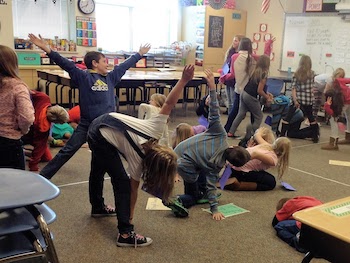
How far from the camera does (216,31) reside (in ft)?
30.1

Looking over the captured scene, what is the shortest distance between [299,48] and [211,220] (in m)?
6.53

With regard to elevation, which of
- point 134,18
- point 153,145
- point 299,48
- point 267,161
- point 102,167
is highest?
point 134,18

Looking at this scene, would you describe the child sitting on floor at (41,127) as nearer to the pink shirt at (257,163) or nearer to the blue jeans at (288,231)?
the pink shirt at (257,163)

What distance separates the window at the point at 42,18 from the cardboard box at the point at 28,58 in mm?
557

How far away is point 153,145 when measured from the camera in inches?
90.0

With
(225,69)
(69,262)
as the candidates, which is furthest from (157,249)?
(225,69)

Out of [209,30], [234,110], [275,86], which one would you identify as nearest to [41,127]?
[234,110]

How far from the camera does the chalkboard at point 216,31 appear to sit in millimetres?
9078

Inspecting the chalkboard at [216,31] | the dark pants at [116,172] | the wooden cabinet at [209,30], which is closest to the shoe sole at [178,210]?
the dark pants at [116,172]

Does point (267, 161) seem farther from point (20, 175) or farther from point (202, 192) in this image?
point (20, 175)

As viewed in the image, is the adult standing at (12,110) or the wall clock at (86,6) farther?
the wall clock at (86,6)

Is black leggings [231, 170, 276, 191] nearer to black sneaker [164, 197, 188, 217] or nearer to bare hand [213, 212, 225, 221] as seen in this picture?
bare hand [213, 212, 225, 221]

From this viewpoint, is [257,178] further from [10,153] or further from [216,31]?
[216,31]

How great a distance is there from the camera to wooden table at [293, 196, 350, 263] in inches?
53.4
